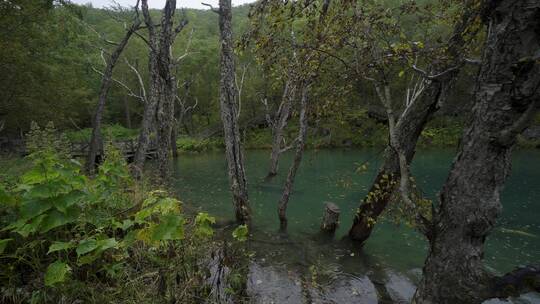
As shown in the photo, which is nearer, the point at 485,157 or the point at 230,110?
the point at 485,157

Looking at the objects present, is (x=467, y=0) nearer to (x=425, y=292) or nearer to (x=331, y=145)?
(x=425, y=292)

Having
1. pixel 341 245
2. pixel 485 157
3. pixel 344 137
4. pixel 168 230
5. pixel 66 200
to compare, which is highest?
pixel 485 157

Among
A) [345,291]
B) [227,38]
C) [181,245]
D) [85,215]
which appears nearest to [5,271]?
[85,215]

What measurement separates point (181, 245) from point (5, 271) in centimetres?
202

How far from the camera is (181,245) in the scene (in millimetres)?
4535

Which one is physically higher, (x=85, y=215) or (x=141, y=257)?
(x=85, y=215)

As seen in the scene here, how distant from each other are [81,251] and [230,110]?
226 inches

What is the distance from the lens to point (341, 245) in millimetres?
7367

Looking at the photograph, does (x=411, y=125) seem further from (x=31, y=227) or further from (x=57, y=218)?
(x=31, y=227)

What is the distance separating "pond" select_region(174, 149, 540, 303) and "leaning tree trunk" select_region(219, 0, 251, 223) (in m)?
1.11

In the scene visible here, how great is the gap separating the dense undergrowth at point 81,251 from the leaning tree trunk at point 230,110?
388 cm

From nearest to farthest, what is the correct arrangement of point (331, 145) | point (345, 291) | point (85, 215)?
point (85, 215), point (345, 291), point (331, 145)

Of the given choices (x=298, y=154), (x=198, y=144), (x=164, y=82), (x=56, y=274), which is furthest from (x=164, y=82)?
(x=198, y=144)

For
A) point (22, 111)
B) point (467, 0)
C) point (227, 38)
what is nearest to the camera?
point (467, 0)
